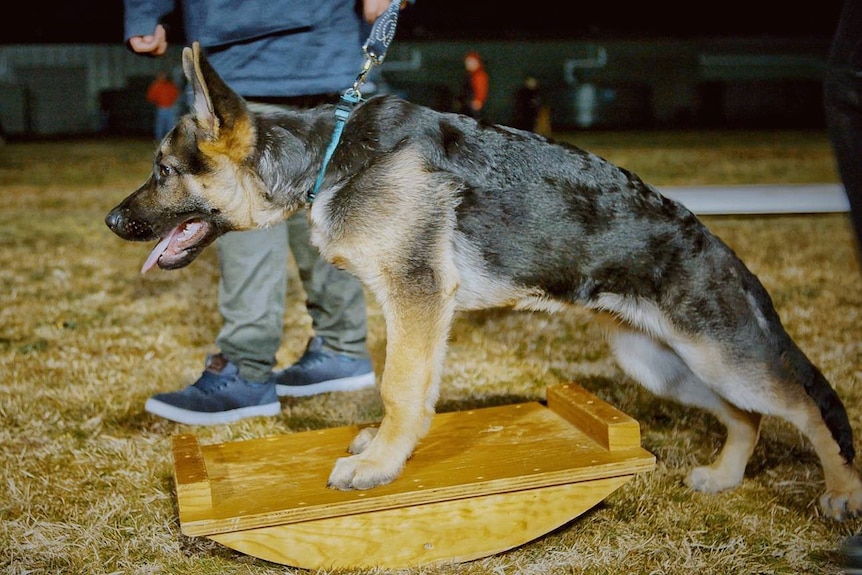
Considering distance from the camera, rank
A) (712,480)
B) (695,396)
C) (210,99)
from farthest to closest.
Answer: (695,396), (712,480), (210,99)

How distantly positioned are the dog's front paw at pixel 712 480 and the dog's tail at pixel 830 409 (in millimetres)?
412

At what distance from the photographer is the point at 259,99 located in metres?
3.87

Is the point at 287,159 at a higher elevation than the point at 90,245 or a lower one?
higher

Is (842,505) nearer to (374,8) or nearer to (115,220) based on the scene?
(374,8)

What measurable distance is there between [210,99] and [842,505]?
2.55 metres

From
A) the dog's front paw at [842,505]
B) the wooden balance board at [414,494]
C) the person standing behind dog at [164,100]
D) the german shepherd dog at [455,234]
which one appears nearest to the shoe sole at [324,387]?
the wooden balance board at [414,494]

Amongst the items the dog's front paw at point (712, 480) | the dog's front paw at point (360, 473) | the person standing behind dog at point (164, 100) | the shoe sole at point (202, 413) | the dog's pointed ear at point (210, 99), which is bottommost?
the person standing behind dog at point (164, 100)

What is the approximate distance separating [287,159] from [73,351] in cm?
286

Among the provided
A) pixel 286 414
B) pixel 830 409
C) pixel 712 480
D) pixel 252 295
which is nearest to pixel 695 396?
pixel 712 480

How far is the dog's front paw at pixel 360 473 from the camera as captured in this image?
2.77 m

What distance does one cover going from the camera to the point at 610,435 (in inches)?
117

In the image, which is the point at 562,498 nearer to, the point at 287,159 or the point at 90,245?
the point at 287,159

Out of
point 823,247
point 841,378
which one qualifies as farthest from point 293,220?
point 823,247

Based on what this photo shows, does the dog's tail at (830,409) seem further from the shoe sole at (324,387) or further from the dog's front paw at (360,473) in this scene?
the shoe sole at (324,387)
